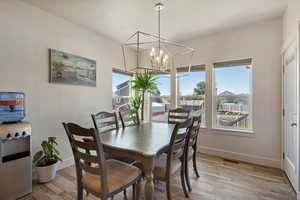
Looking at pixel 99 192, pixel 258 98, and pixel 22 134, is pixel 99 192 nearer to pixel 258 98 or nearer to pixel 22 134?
pixel 22 134

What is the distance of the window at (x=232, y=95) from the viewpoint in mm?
3018

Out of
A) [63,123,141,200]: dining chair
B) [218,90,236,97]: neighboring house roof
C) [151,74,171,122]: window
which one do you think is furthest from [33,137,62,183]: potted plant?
[218,90,236,97]: neighboring house roof

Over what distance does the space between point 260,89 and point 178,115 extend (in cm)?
160

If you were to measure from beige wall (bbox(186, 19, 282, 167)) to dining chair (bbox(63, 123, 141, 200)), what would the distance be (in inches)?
93.5

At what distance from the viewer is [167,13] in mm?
2477

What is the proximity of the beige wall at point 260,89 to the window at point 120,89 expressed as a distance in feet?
7.84

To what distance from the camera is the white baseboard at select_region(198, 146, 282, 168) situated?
2.71 metres

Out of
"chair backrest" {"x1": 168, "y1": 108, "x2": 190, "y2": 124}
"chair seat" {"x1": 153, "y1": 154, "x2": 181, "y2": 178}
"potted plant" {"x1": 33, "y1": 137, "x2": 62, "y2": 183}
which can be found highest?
"chair backrest" {"x1": 168, "y1": 108, "x2": 190, "y2": 124}

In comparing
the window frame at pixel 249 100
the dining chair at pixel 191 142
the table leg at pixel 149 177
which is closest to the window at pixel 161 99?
the window frame at pixel 249 100

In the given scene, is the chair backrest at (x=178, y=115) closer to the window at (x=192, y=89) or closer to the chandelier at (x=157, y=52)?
the window at (x=192, y=89)

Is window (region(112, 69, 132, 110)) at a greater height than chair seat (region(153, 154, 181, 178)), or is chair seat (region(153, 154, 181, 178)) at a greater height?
window (region(112, 69, 132, 110))

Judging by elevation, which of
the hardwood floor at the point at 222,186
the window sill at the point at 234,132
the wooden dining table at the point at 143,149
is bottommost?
the hardwood floor at the point at 222,186

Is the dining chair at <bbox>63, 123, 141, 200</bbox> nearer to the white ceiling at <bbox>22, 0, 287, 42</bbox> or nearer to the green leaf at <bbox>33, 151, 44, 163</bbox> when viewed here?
the green leaf at <bbox>33, 151, 44, 163</bbox>

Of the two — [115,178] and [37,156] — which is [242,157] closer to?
[115,178]
